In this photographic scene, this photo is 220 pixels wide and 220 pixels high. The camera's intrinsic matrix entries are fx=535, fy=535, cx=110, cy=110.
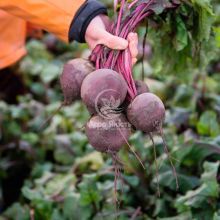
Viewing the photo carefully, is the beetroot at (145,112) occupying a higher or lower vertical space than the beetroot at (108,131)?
higher

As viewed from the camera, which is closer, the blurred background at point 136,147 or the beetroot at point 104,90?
the beetroot at point 104,90

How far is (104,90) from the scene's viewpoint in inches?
51.2

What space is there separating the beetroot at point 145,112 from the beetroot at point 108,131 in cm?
3

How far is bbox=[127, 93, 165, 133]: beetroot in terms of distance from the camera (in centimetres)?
130

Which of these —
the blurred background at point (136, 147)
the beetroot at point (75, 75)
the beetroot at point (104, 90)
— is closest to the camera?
the beetroot at point (104, 90)

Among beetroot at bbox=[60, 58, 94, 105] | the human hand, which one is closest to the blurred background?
beetroot at bbox=[60, 58, 94, 105]

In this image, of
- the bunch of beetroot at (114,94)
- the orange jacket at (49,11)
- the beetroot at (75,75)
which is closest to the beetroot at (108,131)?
the bunch of beetroot at (114,94)

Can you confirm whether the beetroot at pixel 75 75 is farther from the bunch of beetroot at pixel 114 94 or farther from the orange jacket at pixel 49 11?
the orange jacket at pixel 49 11

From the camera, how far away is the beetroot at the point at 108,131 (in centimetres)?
133

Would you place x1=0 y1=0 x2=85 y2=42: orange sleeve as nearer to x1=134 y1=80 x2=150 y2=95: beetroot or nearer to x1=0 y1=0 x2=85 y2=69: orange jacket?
x1=0 y1=0 x2=85 y2=69: orange jacket

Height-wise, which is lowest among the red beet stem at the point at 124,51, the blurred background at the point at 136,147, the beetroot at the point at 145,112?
the blurred background at the point at 136,147

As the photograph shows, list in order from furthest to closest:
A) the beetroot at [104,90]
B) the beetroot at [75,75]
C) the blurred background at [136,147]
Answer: the blurred background at [136,147], the beetroot at [75,75], the beetroot at [104,90]

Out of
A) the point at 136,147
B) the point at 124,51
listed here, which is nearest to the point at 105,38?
the point at 124,51

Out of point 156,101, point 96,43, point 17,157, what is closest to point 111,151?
point 156,101
